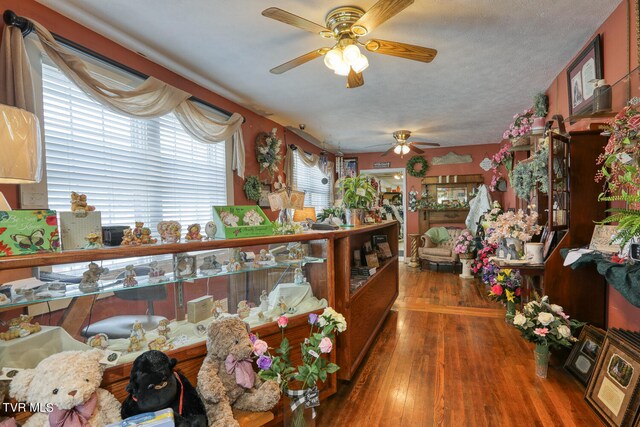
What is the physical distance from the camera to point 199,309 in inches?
60.6

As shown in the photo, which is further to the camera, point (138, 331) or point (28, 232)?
point (138, 331)

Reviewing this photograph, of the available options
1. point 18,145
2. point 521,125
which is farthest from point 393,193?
point 18,145

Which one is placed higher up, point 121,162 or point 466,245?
point 121,162

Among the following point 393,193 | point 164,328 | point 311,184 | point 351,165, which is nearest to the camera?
point 164,328

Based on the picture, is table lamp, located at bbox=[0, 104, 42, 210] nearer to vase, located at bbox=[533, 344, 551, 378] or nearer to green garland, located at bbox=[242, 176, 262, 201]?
green garland, located at bbox=[242, 176, 262, 201]

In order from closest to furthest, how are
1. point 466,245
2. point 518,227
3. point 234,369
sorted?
point 234,369
point 518,227
point 466,245

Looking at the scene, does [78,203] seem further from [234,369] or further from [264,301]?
[264,301]

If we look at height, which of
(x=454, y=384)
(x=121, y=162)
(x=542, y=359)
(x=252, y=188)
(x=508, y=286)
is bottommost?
(x=454, y=384)

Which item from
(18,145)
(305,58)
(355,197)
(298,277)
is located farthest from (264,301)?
(305,58)

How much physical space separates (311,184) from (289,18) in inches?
184

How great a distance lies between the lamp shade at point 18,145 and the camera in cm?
107

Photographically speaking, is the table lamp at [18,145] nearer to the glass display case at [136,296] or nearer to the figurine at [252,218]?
the glass display case at [136,296]

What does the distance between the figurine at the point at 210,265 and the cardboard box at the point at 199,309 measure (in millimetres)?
141

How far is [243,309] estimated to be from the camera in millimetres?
1684
